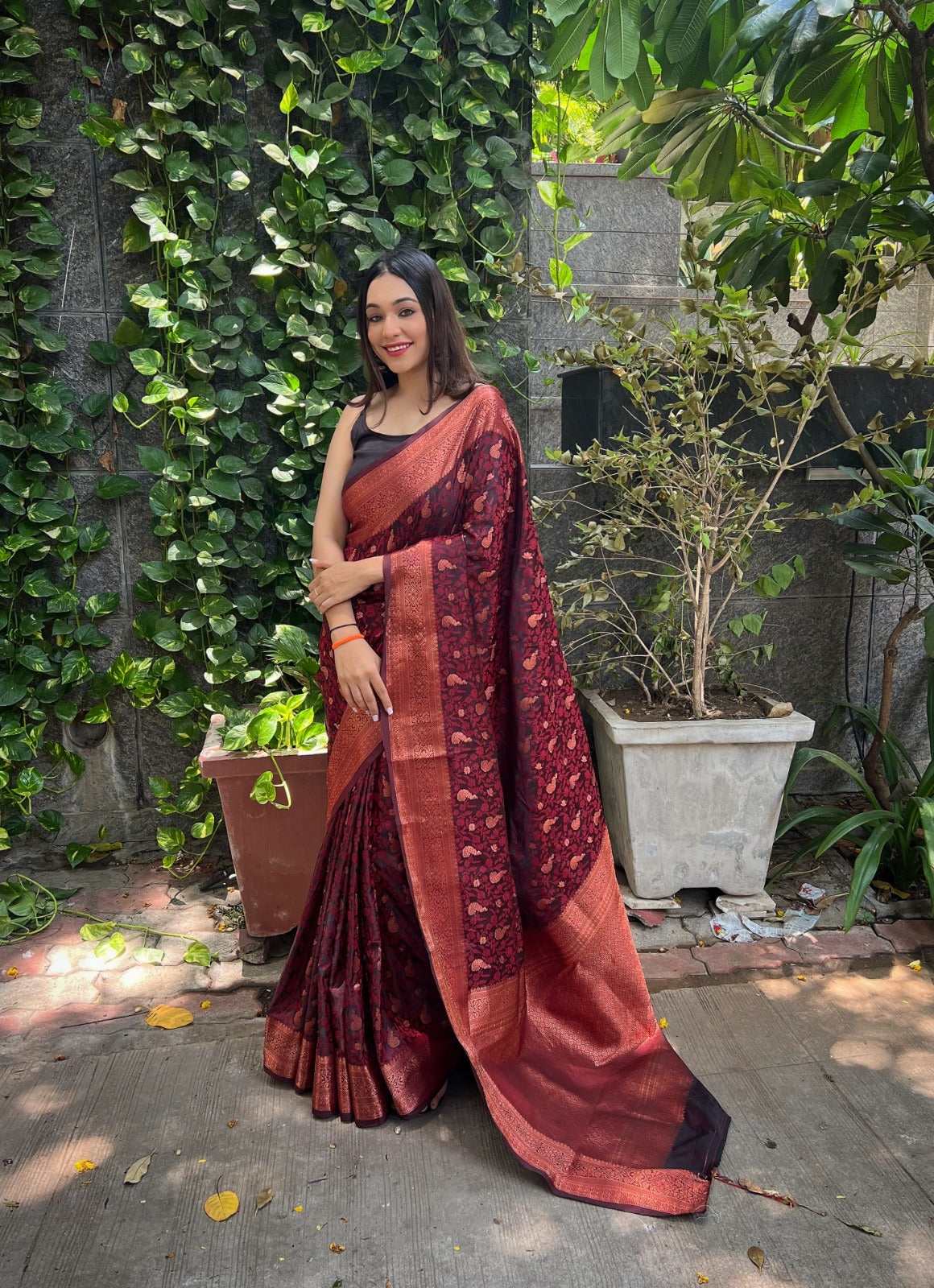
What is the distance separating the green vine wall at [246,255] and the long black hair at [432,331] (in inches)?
25.7

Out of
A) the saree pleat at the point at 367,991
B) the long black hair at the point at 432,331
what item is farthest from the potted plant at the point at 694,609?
the saree pleat at the point at 367,991

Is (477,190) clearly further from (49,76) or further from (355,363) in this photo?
(49,76)

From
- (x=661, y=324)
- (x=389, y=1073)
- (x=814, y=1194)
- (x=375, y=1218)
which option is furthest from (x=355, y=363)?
(x=814, y=1194)

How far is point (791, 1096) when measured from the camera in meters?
1.96

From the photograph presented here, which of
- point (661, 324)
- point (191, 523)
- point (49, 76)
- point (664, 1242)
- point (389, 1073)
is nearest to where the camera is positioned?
point (664, 1242)

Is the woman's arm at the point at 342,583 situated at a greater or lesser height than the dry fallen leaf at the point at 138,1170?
greater

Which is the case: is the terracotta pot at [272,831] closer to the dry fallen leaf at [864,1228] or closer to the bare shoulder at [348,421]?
the bare shoulder at [348,421]

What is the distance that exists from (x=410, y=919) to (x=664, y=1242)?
0.72 m

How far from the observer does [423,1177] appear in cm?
176

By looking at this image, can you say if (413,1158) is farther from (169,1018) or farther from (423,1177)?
(169,1018)

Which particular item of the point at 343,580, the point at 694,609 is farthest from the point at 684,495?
the point at 343,580

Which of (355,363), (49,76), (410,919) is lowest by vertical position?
(410,919)

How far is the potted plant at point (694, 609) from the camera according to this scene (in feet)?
8.10

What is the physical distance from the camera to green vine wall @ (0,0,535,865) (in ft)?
8.23
